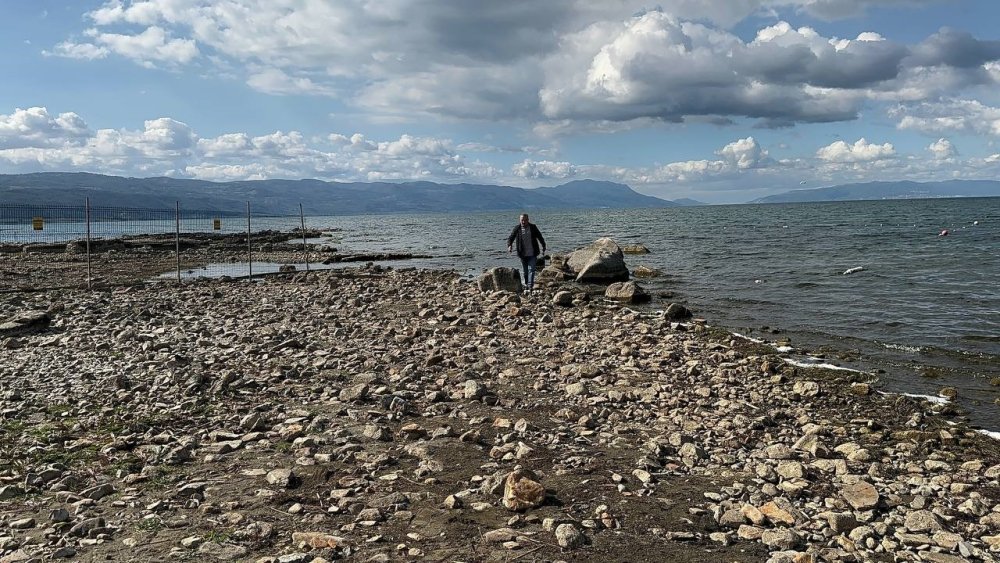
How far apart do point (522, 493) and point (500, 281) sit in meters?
17.2

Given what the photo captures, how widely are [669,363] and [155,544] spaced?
31.8ft

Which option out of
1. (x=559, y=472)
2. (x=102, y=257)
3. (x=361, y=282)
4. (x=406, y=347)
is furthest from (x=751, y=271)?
(x=102, y=257)

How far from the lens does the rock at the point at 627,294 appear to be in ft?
74.6

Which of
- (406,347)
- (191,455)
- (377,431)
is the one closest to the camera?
(191,455)

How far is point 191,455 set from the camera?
7320 millimetres

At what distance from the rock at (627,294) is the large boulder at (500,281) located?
143 inches

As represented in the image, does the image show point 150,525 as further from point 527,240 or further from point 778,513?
point 527,240

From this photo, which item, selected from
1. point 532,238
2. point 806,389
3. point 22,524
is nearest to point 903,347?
point 806,389

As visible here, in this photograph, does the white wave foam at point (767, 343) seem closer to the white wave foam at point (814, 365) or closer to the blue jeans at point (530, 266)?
the white wave foam at point (814, 365)

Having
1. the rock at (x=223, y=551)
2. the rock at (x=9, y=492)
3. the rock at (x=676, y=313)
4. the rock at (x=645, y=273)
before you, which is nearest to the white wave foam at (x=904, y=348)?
the rock at (x=676, y=313)

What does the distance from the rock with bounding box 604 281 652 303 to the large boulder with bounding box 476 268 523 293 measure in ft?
11.9

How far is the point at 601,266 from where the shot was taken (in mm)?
29172

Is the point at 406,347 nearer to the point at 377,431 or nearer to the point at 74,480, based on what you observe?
the point at 377,431

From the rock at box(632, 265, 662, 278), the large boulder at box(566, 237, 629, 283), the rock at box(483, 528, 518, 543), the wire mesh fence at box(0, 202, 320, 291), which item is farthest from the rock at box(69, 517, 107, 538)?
the rock at box(632, 265, 662, 278)
